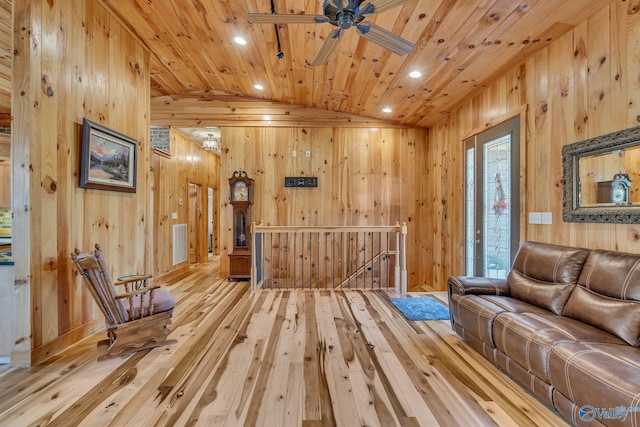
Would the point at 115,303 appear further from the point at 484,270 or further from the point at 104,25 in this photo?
the point at 484,270

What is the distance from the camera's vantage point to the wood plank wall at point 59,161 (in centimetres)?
216

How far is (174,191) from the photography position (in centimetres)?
562

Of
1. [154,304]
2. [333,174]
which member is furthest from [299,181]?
[154,304]

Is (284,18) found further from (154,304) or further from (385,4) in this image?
(154,304)

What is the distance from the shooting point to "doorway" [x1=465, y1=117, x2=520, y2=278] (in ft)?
10.6

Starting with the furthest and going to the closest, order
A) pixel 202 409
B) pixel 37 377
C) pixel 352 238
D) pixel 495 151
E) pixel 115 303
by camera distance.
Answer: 1. pixel 352 238
2. pixel 495 151
3. pixel 115 303
4. pixel 37 377
5. pixel 202 409

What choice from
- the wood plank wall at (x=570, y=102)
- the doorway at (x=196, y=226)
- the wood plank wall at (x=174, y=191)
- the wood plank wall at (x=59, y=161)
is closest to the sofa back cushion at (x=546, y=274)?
the wood plank wall at (x=570, y=102)

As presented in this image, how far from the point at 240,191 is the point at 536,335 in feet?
15.5

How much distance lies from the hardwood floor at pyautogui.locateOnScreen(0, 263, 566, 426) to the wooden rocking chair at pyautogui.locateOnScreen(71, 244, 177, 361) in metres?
0.11

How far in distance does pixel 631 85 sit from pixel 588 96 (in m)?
0.32

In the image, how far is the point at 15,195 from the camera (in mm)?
2158

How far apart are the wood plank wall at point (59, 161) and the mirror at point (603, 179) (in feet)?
14.9

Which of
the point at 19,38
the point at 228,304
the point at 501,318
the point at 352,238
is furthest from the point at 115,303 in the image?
the point at 352,238

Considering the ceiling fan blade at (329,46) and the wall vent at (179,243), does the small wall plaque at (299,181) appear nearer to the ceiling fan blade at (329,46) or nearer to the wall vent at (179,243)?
the wall vent at (179,243)
